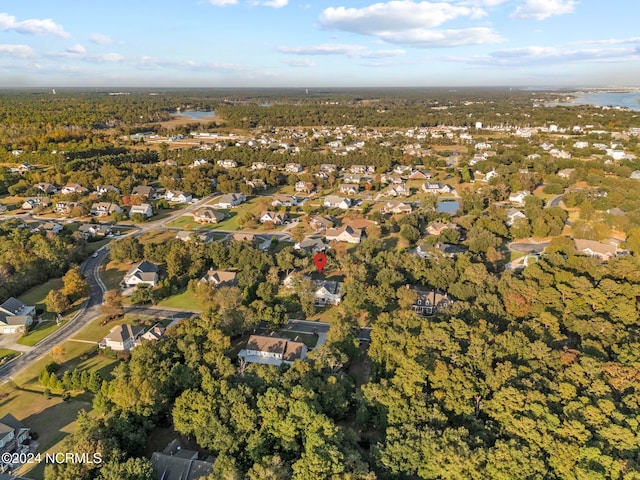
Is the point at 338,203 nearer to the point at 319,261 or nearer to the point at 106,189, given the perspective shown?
the point at 319,261

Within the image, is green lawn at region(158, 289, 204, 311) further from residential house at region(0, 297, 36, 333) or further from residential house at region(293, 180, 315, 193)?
residential house at region(293, 180, 315, 193)

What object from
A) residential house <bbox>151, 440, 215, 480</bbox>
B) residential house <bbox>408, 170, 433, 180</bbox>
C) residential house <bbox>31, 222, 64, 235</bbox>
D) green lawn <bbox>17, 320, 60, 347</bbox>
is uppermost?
residential house <bbox>408, 170, 433, 180</bbox>

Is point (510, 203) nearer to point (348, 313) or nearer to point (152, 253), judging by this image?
point (348, 313)

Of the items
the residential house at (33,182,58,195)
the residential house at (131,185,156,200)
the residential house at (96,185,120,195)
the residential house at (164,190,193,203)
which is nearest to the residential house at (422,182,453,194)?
the residential house at (164,190,193,203)

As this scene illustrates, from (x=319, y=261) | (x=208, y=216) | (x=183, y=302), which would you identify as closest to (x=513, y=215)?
(x=319, y=261)

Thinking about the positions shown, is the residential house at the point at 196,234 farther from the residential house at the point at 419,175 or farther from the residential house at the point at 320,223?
the residential house at the point at 419,175

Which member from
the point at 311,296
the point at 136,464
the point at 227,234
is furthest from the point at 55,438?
the point at 227,234

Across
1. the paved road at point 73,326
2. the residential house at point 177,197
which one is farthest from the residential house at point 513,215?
the residential house at point 177,197
